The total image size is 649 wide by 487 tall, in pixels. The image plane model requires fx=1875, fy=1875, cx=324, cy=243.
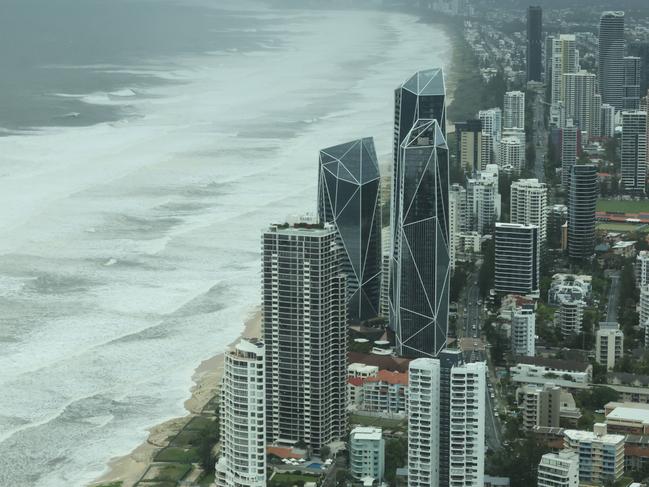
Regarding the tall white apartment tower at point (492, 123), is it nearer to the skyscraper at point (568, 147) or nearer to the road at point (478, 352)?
the skyscraper at point (568, 147)

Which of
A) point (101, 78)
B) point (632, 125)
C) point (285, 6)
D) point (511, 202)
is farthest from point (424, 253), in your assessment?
point (285, 6)

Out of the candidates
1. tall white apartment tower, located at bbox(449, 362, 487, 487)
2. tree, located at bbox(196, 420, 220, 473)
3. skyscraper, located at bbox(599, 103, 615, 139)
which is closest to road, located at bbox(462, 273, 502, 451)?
tall white apartment tower, located at bbox(449, 362, 487, 487)

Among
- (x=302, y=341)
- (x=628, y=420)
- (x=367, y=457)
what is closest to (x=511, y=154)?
(x=628, y=420)

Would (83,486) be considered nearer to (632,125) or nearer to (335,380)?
(335,380)

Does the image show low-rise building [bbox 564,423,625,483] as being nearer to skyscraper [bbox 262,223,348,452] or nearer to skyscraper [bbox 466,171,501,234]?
skyscraper [bbox 262,223,348,452]

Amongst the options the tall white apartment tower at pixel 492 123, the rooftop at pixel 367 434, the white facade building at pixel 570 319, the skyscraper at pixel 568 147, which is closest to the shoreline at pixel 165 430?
the rooftop at pixel 367 434

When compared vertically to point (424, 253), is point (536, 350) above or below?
below
